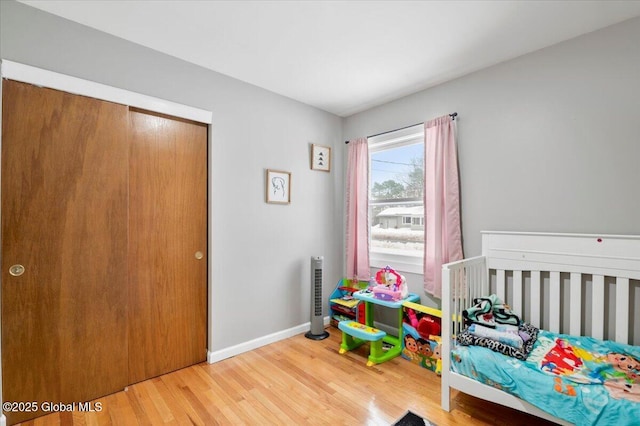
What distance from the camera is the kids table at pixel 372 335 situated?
248 cm

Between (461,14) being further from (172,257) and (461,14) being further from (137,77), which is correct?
(172,257)

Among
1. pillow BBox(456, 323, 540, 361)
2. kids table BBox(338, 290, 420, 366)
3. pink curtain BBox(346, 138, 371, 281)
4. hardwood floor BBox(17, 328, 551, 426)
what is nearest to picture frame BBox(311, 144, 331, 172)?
pink curtain BBox(346, 138, 371, 281)

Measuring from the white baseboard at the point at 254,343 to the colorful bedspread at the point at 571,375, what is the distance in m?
1.72

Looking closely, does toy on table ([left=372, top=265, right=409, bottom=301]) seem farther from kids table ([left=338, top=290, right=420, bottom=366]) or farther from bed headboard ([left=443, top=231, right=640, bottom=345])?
bed headboard ([left=443, top=231, right=640, bottom=345])

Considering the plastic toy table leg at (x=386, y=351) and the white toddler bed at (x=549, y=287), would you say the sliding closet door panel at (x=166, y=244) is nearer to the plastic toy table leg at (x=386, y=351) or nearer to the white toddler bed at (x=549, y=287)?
the plastic toy table leg at (x=386, y=351)

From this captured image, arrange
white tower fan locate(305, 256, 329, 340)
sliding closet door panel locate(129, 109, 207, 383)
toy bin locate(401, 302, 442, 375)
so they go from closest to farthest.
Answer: sliding closet door panel locate(129, 109, 207, 383), toy bin locate(401, 302, 442, 375), white tower fan locate(305, 256, 329, 340)

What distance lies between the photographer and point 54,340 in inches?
72.3

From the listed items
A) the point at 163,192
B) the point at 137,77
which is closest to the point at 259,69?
the point at 137,77

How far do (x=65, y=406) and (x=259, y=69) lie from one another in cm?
285

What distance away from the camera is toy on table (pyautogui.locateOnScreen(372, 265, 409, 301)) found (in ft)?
8.77

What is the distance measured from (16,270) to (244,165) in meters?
1.70

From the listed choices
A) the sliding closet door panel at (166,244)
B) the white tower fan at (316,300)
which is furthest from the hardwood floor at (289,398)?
the white tower fan at (316,300)

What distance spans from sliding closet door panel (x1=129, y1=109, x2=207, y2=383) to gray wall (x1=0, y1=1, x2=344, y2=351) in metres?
0.14

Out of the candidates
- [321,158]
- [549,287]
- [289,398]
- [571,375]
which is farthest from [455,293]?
[321,158]
